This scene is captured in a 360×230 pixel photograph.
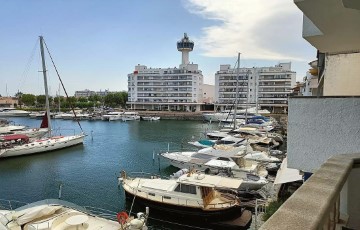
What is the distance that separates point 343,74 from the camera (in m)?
9.33

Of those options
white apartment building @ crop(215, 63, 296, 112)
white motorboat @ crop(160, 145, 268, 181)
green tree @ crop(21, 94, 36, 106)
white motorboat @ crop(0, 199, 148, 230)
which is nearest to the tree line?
green tree @ crop(21, 94, 36, 106)

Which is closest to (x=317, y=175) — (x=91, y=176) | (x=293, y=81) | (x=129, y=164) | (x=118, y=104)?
(x=91, y=176)

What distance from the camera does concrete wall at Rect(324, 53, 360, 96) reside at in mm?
9031

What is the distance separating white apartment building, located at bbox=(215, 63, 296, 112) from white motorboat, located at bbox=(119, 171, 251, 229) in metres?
77.0

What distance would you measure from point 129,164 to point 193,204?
54.9 ft

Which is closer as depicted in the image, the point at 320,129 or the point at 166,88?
the point at 320,129

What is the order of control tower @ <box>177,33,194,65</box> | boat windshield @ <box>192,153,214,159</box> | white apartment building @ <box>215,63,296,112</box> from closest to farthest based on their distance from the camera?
boat windshield @ <box>192,153,214,159</box> → white apartment building @ <box>215,63,296,112</box> → control tower @ <box>177,33,194,65</box>

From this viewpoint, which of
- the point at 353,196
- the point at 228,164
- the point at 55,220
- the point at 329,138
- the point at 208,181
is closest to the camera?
the point at 353,196

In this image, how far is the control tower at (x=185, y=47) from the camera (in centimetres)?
11831

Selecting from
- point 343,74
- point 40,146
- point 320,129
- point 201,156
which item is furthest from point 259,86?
point 320,129

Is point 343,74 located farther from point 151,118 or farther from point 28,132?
point 151,118

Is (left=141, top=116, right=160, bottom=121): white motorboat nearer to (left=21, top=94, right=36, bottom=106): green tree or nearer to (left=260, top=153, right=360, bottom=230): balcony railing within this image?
(left=21, top=94, right=36, bottom=106): green tree

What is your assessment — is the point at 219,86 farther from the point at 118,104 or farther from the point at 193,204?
the point at 193,204

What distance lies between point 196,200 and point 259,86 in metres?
87.2
